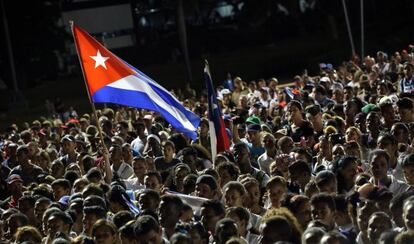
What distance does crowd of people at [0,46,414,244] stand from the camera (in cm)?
786

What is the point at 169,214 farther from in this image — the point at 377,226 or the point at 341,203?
the point at 377,226

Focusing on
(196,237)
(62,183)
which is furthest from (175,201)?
(62,183)

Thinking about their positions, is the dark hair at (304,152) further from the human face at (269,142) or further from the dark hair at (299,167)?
the human face at (269,142)

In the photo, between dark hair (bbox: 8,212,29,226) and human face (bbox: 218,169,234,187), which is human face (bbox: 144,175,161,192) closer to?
human face (bbox: 218,169,234,187)

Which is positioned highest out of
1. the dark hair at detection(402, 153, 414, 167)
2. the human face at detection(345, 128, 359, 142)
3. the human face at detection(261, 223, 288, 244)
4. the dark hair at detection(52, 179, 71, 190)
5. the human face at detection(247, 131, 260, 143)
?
the dark hair at detection(402, 153, 414, 167)

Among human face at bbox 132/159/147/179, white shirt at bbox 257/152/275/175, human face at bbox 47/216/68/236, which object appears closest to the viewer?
human face at bbox 47/216/68/236

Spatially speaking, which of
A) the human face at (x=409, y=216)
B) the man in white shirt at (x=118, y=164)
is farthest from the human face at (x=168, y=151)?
the human face at (x=409, y=216)

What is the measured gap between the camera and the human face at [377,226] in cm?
742

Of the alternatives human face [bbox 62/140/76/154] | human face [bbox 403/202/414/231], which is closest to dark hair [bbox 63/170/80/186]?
human face [bbox 62/140/76/154]

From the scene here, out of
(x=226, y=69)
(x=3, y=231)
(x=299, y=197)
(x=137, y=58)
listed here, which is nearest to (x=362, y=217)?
(x=299, y=197)

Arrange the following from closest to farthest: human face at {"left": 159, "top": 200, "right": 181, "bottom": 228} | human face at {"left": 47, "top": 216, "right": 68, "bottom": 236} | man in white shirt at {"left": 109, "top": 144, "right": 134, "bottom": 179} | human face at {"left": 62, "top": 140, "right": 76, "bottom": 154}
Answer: human face at {"left": 159, "top": 200, "right": 181, "bottom": 228}
human face at {"left": 47, "top": 216, "right": 68, "bottom": 236}
man in white shirt at {"left": 109, "top": 144, "right": 134, "bottom": 179}
human face at {"left": 62, "top": 140, "right": 76, "bottom": 154}

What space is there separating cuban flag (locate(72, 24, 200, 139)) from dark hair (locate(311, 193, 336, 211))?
452cm

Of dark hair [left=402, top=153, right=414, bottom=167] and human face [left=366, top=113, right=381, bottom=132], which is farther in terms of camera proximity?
human face [left=366, top=113, right=381, bottom=132]

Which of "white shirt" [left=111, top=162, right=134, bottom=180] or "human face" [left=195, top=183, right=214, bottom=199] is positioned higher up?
"human face" [left=195, top=183, right=214, bottom=199]
